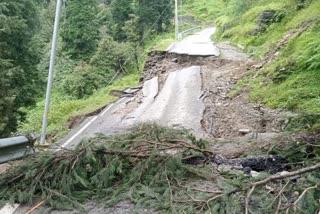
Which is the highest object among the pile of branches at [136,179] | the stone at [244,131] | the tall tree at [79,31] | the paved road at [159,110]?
the tall tree at [79,31]

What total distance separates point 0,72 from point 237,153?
1144 centimetres

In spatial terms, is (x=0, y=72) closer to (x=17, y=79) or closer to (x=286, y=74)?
(x=17, y=79)

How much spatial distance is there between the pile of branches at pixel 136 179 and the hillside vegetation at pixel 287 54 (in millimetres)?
2660

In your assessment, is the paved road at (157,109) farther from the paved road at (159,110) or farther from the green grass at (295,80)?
the green grass at (295,80)

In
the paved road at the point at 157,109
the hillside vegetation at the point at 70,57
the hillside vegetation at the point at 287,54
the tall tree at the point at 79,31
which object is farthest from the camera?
the tall tree at the point at 79,31

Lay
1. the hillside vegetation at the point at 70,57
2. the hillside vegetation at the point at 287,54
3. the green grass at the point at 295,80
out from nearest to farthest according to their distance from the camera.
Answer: the green grass at the point at 295,80
the hillside vegetation at the point at 287,54
the hillside vegetation at the point at 70,57

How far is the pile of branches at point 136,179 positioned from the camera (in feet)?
13.1

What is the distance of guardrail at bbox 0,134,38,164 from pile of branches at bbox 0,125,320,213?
55 cm

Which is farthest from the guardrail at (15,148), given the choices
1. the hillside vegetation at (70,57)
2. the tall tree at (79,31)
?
the tall tree at (79,31)

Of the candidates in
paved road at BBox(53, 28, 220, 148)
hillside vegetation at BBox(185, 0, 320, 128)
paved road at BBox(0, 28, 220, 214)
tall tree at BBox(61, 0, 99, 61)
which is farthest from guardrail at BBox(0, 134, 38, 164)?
tall tree at BBox(61, 0, 99, 61)

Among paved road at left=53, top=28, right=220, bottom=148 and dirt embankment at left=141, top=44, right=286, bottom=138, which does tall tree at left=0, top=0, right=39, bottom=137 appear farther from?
dirt embankment at left=141, top=44, right=286, bottom=138

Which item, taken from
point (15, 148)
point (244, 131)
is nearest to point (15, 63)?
point (244, 131)

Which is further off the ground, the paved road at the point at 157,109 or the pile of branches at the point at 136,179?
the pile of branches at the point at 136,179

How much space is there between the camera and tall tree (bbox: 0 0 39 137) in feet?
47.2
